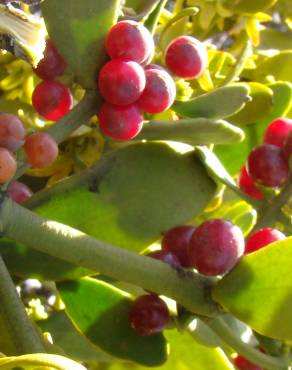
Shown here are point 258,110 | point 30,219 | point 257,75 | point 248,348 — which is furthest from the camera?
point 257,75

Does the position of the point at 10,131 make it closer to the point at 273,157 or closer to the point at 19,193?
the point at 19,193

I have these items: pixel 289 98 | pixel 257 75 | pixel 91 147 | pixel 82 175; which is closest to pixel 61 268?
pixel 82 175

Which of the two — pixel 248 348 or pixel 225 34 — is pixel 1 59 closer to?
pixel 225 34

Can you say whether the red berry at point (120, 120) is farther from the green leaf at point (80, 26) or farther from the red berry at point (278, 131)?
the red berry at point (278, 131)

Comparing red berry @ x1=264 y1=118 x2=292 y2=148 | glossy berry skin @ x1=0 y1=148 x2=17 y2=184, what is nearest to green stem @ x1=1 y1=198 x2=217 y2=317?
glossy berry skin @ x1=0 y1=148 x2=17 y2=184

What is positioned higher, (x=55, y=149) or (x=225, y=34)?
(x=55, y=149)

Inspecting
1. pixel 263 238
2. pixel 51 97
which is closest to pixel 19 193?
pixel 51 97

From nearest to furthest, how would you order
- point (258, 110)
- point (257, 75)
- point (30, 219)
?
point (30, 219) < point (258, 110) < point (257, 75)
